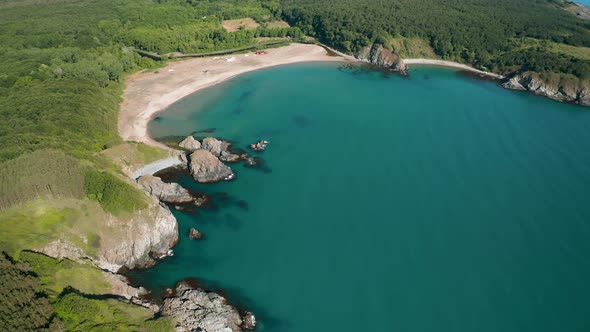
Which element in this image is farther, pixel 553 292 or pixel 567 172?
pixel 567 172

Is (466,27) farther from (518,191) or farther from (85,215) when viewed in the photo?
(85,215)

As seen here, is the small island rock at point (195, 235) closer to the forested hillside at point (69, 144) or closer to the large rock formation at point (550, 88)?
the forested hillside at point (69, 144)

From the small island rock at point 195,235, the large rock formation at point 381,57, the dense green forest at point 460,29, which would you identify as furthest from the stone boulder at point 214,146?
the dense green forest at point 460,29

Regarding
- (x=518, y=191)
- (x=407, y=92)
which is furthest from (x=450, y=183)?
(x=407, y=92)

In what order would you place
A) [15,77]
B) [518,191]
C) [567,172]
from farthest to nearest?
[15,77]
[567,172]
[518,191]

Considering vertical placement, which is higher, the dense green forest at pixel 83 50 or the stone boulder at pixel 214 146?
the dense green forest at pixel 83 50

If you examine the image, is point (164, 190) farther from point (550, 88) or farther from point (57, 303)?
point (550, 88)
